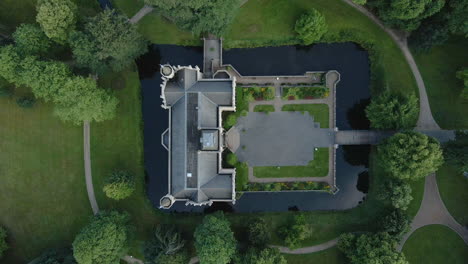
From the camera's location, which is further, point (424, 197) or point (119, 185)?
point (424, 197)

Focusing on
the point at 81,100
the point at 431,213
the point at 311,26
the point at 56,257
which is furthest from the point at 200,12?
the point at 431,213

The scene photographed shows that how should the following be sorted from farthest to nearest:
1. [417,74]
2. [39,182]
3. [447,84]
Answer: [39,182] < [417,74] < [447,84]

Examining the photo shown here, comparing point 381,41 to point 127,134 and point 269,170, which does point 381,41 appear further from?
point 127,134

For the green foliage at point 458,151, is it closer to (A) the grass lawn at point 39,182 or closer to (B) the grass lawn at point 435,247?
(B) the grass lawn at point 435,247

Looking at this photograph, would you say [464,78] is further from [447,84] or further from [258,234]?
[258,234]

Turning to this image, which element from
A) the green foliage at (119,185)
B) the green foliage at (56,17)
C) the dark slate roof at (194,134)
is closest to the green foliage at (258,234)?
the dark slate roof at (194,134)
